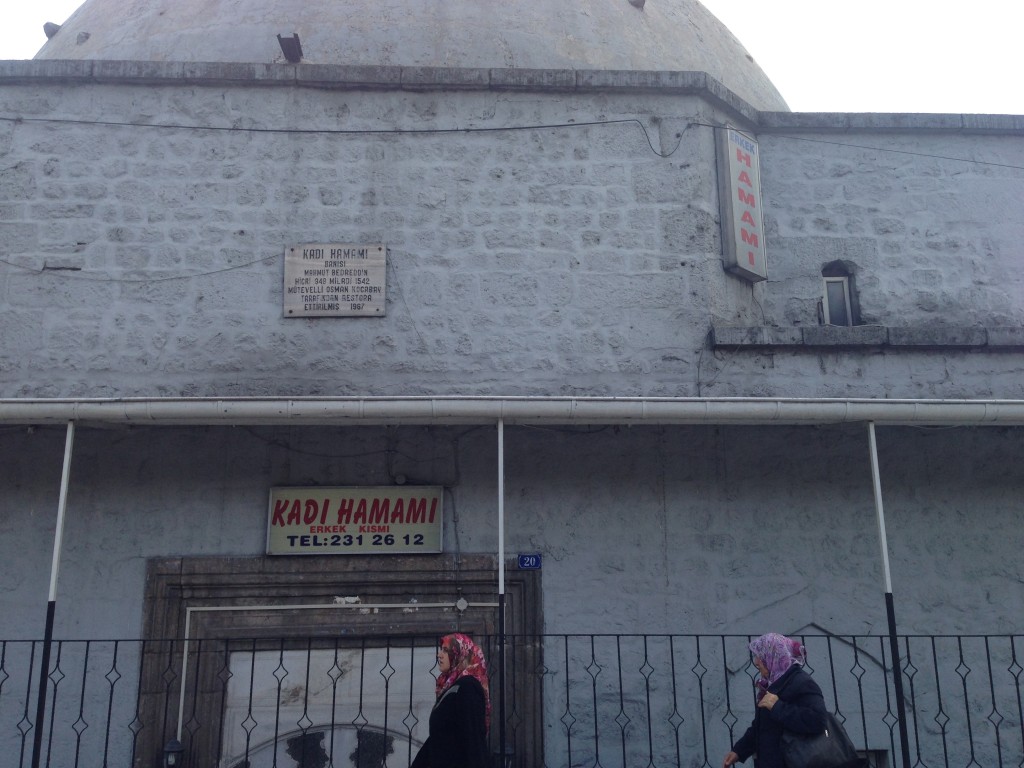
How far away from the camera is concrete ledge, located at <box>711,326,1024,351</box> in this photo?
6703 millimetres

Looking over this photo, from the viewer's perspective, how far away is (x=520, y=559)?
255 inches

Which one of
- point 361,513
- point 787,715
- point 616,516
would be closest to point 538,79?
point 616,516

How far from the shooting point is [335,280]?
674 centimetres

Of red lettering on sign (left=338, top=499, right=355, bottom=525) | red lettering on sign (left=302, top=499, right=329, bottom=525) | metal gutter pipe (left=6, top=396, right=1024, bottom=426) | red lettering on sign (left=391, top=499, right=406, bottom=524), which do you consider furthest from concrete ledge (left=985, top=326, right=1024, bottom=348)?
red lettering on sign (left=302, top=499, right=329, bottom=525)

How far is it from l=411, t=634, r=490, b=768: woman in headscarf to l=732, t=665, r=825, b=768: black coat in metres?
1.26

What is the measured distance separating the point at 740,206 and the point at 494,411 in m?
2.62

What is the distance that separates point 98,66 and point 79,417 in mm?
2638

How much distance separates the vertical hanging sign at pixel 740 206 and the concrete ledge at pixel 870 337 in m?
0.58

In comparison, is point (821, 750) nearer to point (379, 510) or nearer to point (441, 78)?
point (379, 510)

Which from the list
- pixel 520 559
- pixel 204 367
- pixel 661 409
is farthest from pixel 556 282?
pixel 204 367

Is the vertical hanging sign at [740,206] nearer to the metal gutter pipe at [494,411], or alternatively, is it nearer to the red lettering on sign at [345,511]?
the metal gutter pipe at [494,411]

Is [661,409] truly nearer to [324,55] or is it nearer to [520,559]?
[520,559]

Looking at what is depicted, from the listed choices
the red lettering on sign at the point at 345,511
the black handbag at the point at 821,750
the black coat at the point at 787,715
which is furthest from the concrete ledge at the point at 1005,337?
the red lettering on sign at the point at 345,511

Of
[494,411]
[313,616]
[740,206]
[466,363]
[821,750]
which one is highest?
[740,206]
